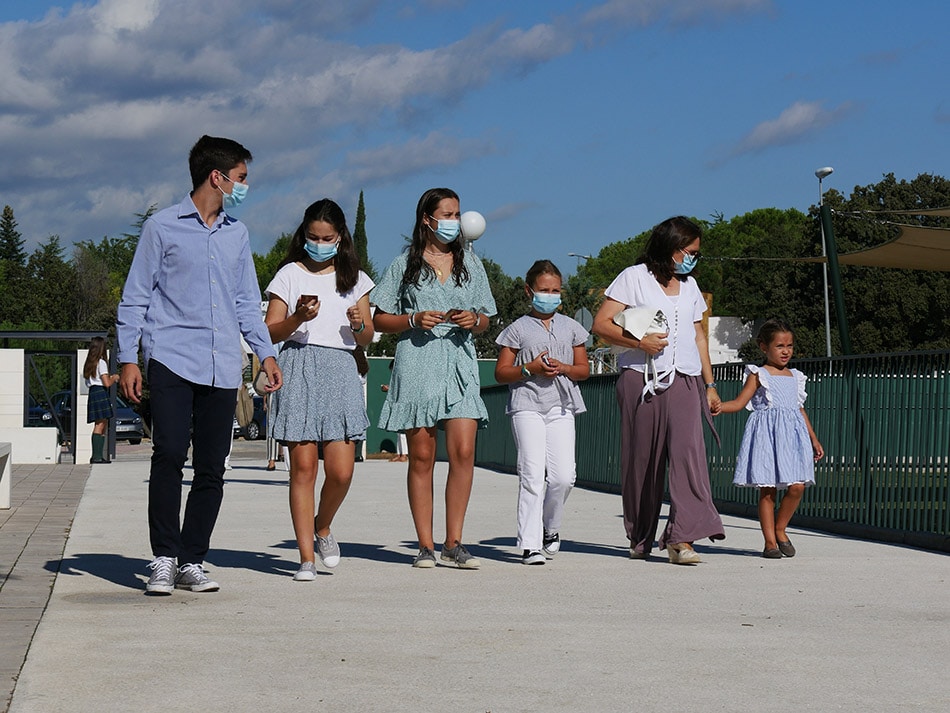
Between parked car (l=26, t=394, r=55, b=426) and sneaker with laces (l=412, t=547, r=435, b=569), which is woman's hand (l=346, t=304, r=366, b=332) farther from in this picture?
parked car (l=26, t=394, r=55, b=426)

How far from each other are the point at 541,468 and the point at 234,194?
246 cm

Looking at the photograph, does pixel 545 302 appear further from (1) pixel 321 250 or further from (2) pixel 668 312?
(1) pixel 321 250

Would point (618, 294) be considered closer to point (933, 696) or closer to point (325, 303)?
point (325, 303)

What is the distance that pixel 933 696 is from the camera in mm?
4477

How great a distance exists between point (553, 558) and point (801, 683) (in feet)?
13.0

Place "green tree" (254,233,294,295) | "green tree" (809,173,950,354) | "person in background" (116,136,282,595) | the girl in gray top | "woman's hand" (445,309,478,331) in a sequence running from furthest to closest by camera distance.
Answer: "green tree" (254,233,294,295) < "green tree" (809,173,950,354) < the girl in gray top < "woman's hand" (445,309,478,331) < "person in background" (116,136,282,595)

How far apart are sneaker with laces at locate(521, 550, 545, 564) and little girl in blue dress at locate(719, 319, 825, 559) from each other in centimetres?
156

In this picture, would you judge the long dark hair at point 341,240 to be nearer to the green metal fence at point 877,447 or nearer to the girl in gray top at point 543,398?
the girl in gray top at point 543,398

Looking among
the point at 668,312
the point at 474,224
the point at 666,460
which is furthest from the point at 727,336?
the point at 668,312

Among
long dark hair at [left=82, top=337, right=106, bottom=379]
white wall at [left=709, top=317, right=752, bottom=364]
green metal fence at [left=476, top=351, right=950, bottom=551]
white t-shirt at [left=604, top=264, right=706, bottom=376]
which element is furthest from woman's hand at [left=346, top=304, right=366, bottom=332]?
white wall at [left=709, top=317, right=752, bottom=364]

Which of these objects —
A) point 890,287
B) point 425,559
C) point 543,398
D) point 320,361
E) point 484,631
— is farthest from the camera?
point 890,287

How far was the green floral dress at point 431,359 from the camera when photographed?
7.79 meters

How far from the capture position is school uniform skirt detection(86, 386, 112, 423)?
2122 cm

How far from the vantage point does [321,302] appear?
762 cm
